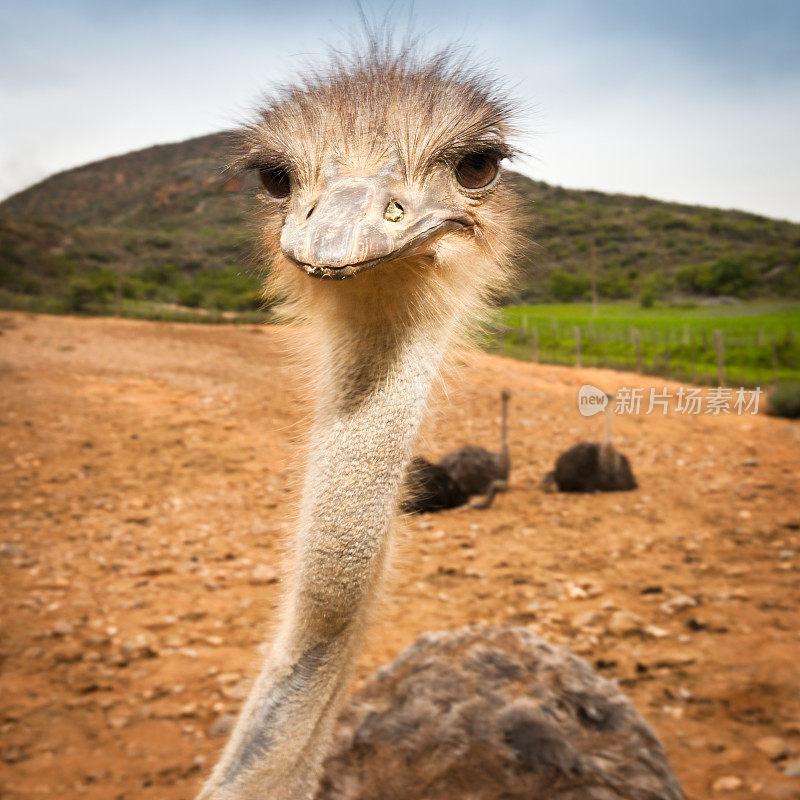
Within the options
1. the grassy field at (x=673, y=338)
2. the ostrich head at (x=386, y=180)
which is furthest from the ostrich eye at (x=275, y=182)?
the grassy field at (x=673, y=338)

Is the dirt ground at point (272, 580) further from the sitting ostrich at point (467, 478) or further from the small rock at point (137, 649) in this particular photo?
the sitting ostrich at point (467, 478)

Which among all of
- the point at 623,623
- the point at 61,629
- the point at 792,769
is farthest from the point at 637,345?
the point at 61,629

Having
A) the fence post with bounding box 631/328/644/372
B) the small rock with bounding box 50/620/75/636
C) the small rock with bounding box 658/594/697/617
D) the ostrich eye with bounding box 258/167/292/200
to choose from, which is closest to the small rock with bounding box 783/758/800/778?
the small rock with bounding box 658/594/697/617

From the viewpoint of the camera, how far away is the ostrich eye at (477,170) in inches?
43.8

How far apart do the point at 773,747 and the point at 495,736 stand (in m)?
1.06

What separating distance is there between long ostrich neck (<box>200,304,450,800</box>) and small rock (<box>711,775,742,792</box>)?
1.26 m

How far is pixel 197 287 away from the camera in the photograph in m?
17.7

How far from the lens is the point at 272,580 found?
319 cm

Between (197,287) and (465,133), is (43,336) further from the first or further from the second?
(465,133)

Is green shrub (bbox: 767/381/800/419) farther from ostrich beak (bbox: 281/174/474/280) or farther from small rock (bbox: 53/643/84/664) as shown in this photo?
ostrich beak (bbox: 281/174/474/280)

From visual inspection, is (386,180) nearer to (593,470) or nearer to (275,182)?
(275,182)

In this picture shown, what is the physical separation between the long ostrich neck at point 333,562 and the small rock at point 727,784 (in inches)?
49.5

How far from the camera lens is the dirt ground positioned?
1953 millimetres

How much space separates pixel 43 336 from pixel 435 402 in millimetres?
9989
